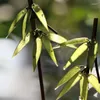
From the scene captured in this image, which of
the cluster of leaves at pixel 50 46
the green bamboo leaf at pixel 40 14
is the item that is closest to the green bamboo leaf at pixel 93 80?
the cluster of leaves at pixel 50 46

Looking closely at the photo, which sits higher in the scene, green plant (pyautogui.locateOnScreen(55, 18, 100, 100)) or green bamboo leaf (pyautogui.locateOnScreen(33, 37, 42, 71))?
green bamboo leaf (pyautogui.locateOnScreen(33, 37, 42, 71))

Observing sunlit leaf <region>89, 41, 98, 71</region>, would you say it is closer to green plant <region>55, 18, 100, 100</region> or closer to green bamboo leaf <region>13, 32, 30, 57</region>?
green plant <region>55, 18, 100, 100</region>

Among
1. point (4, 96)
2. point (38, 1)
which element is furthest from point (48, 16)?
point (4, 96)

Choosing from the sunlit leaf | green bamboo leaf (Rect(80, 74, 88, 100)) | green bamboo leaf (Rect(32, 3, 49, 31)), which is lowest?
green bamboo leaf (Rect(80, 74, 88, 100))

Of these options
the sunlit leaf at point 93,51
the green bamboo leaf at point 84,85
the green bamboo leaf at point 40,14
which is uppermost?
the green bamboo leaf at point 40,14

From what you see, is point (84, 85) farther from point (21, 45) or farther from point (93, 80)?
point (21, 45)

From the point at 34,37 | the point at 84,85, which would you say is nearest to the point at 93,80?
the point at 84,85

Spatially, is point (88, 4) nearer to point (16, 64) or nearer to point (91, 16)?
point (91, 16)

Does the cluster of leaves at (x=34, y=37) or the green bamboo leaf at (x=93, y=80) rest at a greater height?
the cluster of leaves at (x=34, y=37)

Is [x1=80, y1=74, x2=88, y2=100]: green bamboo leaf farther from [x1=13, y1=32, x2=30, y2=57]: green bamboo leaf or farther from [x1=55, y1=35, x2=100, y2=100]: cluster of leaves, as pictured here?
[x1=13, y1=32, x2=30, y2=57]: green bamboo leaf

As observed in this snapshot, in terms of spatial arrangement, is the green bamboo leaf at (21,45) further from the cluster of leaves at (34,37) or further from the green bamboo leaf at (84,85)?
the green bamboo leaf at (84,85)

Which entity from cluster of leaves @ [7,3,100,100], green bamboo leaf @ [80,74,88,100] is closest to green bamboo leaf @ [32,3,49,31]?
cluster of leaves @ [7,3,100,100]
